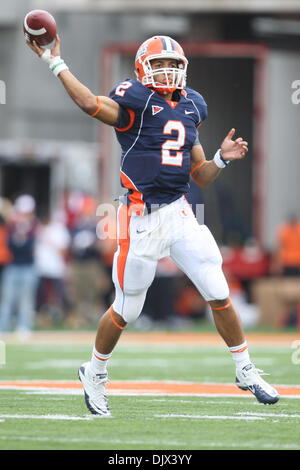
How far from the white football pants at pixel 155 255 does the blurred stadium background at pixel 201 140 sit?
7815 millimetres

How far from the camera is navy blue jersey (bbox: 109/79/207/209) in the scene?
516cm

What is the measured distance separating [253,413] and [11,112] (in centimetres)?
1457

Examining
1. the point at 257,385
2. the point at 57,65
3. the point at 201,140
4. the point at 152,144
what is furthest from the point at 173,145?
the point at 201,140

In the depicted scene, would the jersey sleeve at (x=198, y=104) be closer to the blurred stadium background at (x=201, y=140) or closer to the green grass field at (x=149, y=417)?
the green grass field at (x=149, y=417)

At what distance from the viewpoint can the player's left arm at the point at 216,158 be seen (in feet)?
17.6

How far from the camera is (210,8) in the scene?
16.6 meters

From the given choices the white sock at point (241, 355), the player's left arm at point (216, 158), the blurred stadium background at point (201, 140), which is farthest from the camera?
the blurred stadium background at point (201, 140)

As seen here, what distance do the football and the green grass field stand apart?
1880 mm

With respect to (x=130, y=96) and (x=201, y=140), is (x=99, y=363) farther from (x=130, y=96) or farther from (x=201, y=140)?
(x=201, y=140)

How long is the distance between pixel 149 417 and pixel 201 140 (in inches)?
442

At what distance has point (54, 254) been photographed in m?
14.3

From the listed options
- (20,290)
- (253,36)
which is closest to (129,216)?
(20,290)

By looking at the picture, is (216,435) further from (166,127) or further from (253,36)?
(253,36)

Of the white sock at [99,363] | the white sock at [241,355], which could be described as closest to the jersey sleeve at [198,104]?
the white sock at [241,355]
